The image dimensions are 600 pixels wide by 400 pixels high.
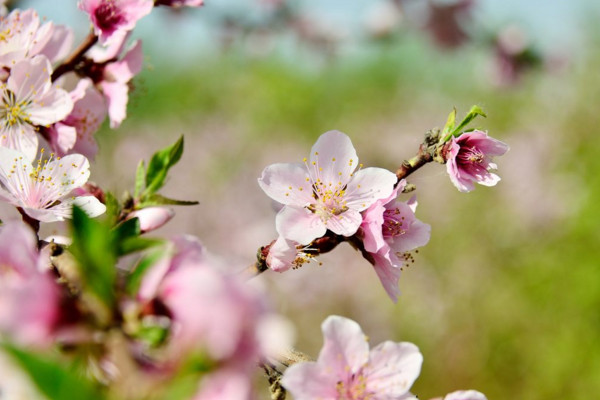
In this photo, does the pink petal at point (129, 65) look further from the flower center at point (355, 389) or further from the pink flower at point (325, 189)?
the flower center at point (355, 389)

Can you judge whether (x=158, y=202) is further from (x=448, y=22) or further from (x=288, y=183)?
(x=448, y=22)

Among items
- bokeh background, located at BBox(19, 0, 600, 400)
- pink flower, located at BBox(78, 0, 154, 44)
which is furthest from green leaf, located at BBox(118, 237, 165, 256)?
bokeh background, located at BBox(19, 0, 600, 400)

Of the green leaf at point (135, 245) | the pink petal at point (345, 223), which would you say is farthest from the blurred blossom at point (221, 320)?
the pink petal at point (345, 223)

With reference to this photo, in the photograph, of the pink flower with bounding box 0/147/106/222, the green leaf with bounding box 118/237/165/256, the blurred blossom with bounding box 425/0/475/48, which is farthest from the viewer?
the blurred blossom with bounding box 425/0/475/48

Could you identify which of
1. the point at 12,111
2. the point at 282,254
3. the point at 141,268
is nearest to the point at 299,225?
the point at 282,254

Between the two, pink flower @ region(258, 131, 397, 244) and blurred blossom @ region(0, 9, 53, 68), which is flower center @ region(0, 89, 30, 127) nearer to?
blurred blossom @ region(0, 9, 53, 68)

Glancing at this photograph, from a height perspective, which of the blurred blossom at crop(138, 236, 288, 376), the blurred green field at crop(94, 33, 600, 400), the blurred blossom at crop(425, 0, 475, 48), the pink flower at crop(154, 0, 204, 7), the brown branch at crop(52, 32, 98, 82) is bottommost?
the blurred green field at crop(94, 33, 600, 400)

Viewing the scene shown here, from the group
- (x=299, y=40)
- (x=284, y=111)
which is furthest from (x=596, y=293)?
(x=284, y=111)
